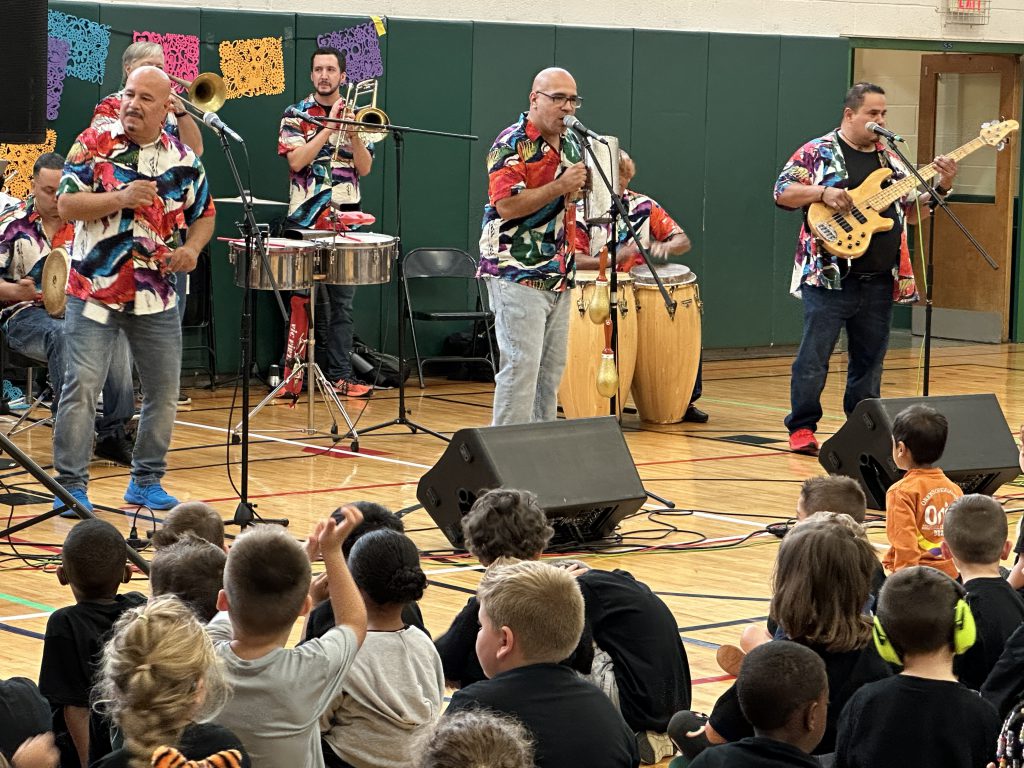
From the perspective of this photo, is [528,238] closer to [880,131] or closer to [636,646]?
[880,131]

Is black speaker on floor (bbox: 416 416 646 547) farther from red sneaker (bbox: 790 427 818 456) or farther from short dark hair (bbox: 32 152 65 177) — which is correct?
short dark hair (bbox: 32 152 65 177)

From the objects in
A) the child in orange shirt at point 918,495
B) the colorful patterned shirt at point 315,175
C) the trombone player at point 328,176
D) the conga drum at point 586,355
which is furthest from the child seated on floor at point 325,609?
the colorful patterned shirt at point 315,175

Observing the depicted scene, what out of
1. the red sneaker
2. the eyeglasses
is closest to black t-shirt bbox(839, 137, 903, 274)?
the red sneaker

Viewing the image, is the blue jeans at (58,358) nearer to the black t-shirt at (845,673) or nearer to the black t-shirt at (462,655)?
the black t-shirt at (462,655)

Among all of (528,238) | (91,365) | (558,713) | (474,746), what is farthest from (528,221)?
(474,746)

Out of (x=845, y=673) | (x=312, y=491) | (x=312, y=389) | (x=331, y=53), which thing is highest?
(x=331, y=53)

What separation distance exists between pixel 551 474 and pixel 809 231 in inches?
122

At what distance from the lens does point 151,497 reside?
7.11 meters

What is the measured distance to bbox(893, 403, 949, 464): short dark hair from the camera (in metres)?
5.62

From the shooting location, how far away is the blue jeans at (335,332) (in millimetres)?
10750

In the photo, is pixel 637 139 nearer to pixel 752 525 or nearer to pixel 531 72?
pixel 531 72

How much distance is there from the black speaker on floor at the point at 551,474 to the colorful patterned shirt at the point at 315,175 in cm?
476

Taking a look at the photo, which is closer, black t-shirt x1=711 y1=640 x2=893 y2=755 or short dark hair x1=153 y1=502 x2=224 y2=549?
black t-shirt x1=711 y1=640 x2=893 y2=755

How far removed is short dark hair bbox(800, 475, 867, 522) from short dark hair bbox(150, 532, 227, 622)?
5.74ft
